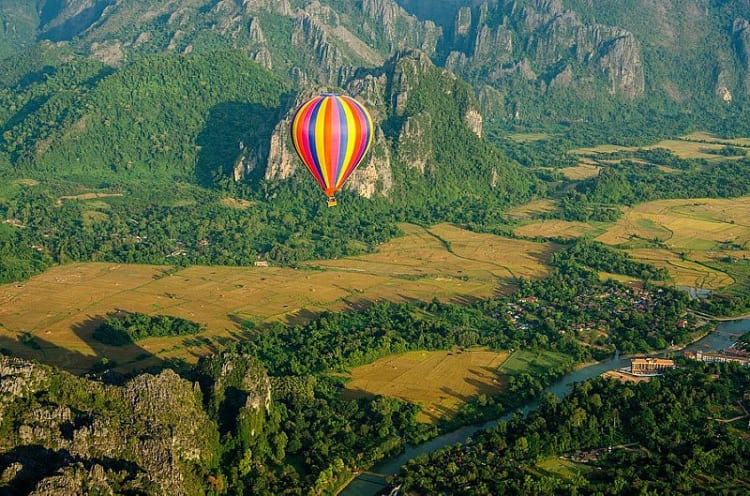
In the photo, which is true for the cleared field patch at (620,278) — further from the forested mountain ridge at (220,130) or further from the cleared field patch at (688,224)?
the forested mountain ridge at (220,130)

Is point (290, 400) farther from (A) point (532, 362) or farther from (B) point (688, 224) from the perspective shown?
(B) point (688, 224)

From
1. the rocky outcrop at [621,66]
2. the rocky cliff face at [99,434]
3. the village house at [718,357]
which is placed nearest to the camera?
the rocky cliff face at [99,434]

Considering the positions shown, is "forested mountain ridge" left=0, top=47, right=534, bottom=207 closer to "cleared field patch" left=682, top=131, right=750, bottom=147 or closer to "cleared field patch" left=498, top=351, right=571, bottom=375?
"cleared field patch" left=498, top=351, right=571, bottom=375

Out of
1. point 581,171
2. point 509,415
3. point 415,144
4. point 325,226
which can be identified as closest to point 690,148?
point 581,171

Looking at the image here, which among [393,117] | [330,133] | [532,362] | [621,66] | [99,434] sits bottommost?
[532,362]

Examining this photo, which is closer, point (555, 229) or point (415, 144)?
point (555, 229)

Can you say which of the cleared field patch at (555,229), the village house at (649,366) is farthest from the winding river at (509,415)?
the cleared field patch at (555,229)

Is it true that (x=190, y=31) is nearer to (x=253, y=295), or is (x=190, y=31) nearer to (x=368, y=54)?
(x=368, y=54)
